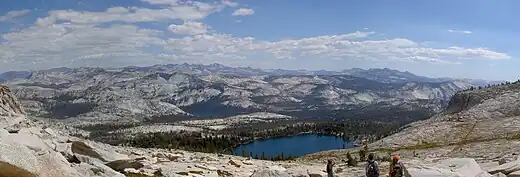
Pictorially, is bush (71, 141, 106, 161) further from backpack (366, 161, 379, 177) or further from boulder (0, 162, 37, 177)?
backpack (366, 161, 379, 177)

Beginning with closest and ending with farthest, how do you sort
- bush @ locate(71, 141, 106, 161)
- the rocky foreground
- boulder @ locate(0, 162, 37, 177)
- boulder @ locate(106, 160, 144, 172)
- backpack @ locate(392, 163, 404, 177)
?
1. boulder @ locate(0, 162, 37, 177)
2. the rocky foreground
3. backpack @ locate(392, 163, 404, 177)
4. bush @ locate(71, 141, 106, 161)
5. boulder @ locate(106, 160, 144, 172)

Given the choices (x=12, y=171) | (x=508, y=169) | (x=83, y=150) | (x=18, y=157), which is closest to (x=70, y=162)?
(x=83, y=150)

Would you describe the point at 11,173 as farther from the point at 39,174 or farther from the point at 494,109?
the point at 494,109

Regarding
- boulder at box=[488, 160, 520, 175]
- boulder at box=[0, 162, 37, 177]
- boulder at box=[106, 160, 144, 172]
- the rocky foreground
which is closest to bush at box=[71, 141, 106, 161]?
the rocky foreground

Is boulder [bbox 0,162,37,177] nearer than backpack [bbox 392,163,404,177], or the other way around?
boulder [bbox 0,162,37,177]

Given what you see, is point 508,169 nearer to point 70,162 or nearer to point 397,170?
point 397,170

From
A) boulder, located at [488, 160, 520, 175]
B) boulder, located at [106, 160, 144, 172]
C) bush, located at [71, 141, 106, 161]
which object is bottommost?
boulder, located at [106, 160, 144, 172]

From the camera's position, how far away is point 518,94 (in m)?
143

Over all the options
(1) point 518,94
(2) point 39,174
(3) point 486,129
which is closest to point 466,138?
(3) point 486,129

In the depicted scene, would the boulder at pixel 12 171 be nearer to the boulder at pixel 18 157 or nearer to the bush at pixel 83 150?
the boulder at pixel 18 157

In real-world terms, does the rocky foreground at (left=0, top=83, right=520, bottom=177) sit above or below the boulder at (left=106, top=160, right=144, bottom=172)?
above

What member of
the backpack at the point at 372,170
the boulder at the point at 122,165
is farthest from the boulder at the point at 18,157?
the backpack at the point at 372,170

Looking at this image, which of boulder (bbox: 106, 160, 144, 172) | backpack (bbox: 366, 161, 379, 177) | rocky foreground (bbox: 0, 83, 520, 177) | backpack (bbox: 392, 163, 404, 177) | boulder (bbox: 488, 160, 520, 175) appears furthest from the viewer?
boulder (bbox: 106, 160, 144, 172)

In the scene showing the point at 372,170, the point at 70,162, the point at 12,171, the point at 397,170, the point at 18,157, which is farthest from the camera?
the point at 70,162
